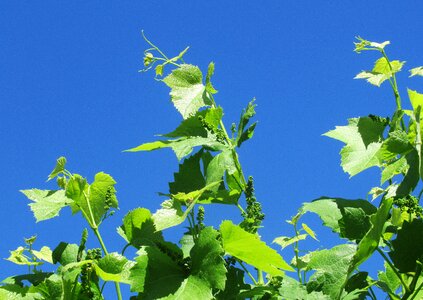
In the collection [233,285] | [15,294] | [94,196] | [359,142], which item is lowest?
[233,285]

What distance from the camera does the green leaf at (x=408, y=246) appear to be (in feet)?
6.20

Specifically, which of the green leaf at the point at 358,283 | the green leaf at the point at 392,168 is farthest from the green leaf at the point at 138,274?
the green leaf at the point at 392,168

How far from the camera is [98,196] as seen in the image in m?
2.15

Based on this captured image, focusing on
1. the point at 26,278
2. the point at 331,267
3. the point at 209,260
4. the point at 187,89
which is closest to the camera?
the point at 209,260

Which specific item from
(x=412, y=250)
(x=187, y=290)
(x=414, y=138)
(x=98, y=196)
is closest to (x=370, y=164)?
(x=414, y=138)

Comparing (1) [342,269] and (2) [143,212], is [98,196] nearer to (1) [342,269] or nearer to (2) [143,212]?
(2) [143,212]

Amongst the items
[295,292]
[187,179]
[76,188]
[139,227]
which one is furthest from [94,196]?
[295,292]

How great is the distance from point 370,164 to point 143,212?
0.75 meters

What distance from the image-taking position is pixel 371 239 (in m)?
1.72

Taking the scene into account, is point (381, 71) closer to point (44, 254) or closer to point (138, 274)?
point (138, 274)

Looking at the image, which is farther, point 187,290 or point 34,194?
point 34,194

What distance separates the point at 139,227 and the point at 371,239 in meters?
0.74

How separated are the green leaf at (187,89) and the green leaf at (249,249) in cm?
69

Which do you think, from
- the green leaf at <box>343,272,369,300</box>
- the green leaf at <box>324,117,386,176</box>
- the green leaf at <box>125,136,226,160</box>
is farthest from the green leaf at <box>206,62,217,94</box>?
the green leaf at <box>343,272,369,300</box>
